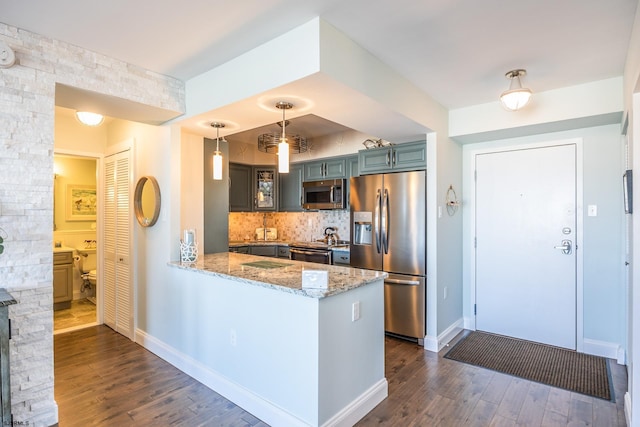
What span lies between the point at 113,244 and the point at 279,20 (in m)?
3.32

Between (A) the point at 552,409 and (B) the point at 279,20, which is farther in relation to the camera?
(A) the point at 552,409

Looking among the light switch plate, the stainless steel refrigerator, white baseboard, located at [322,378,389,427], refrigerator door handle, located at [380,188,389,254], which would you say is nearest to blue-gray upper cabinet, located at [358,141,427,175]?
the stainless steel refrigerator

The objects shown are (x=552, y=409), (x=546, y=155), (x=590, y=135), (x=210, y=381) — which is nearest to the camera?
(x=552, y=409)

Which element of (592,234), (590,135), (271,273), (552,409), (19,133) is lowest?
(552,409)

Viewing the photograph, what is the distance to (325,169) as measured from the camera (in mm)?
4852

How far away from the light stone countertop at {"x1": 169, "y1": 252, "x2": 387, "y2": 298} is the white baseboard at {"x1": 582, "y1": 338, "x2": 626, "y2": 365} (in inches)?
95.1

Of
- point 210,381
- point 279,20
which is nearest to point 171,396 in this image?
point 210,381

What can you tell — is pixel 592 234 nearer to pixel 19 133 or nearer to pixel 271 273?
pixel 271 273

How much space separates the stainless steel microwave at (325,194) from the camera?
15.1 ft

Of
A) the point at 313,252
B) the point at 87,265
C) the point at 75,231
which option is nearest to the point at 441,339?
the point at 313,252

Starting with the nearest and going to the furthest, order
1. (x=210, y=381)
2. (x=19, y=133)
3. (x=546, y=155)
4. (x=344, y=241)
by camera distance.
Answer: (x=19, y=133) → (x=210, y=381) → (x=546, y=155) → (x=344, y=241)

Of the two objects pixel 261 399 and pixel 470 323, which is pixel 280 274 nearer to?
pixel 261 399

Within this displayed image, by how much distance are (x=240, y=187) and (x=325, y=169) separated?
1381 millimetres

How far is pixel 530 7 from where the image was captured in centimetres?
189
